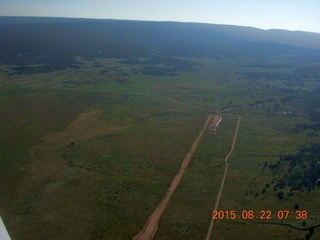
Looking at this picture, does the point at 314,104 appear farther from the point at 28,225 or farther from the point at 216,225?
the point at 28,225

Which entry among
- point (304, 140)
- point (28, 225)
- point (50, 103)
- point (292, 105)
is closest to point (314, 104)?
point (292, 105)

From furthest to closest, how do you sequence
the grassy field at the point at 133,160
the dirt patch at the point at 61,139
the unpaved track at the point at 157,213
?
the dirt patch at the point at 61,139, the grassy field at the point at 133,160, the unpaved track at the point at 157,213

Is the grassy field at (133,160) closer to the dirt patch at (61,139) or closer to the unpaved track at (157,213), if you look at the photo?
the dirt patch at (61,139)

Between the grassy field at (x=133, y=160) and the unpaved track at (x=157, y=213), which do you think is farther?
the grassy field at (x=133, y=160)

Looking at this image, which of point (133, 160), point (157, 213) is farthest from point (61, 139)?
point (157, 213)

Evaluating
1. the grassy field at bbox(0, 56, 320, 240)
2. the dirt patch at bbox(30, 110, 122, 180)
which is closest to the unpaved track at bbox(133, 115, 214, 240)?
the grassy field at bbox(0, 56, 320, 240)

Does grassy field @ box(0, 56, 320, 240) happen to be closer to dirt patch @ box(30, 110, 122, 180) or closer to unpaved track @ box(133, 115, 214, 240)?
dirt patch @ box(30, 110, 122, 180)

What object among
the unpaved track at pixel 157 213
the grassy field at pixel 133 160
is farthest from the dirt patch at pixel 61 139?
the unpaved track at pixel 157 213

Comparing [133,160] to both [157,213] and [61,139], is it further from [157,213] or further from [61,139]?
[61,139]

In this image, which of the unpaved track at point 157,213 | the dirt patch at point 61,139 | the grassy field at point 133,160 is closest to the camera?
the unpaved track at point 157,213
